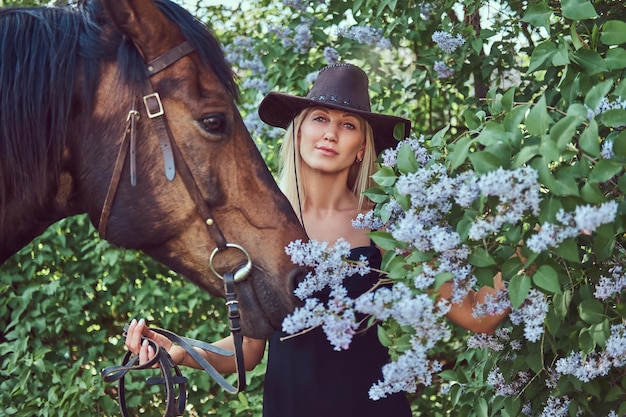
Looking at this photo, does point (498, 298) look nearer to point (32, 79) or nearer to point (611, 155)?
point (611, 155)

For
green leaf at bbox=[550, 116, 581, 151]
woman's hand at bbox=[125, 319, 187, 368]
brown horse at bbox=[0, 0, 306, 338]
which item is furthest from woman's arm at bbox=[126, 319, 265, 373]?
green leaf at bbox=[550, 116, 581, 151]

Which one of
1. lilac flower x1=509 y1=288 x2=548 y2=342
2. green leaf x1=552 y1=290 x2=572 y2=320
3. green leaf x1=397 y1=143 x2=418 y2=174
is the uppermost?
green leaf x1=397 y1=143 x2=418 y2=174

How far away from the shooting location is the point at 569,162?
182cm

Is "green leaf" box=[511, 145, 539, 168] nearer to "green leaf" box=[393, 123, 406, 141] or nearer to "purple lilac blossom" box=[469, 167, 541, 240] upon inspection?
"purple lilac blossom" box=[469, 167, 541, 240]

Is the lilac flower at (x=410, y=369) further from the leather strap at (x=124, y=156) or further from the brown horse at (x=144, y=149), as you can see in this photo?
the leather strap at (x=124, y=156)

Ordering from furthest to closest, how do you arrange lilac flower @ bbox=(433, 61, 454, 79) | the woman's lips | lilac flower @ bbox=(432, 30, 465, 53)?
lilac flower @ bbox=(433, 61, 454, 79) < lilac flower @ bbox=(432, 30, 465, 53) < the woman's lips

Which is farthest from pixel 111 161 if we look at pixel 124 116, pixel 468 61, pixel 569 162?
pixel 468 61

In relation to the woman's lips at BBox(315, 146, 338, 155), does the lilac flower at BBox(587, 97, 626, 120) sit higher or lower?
higher

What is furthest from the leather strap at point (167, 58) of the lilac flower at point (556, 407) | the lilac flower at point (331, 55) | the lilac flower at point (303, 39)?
the lilac flower at point (303, 39)

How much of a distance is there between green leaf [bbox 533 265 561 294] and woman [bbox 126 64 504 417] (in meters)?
0.96

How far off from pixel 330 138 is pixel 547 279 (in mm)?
1153

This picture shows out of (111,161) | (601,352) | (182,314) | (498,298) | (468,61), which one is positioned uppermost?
(111,161)

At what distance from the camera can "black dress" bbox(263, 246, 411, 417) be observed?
96.8 inches

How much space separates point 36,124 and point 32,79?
105 mm
